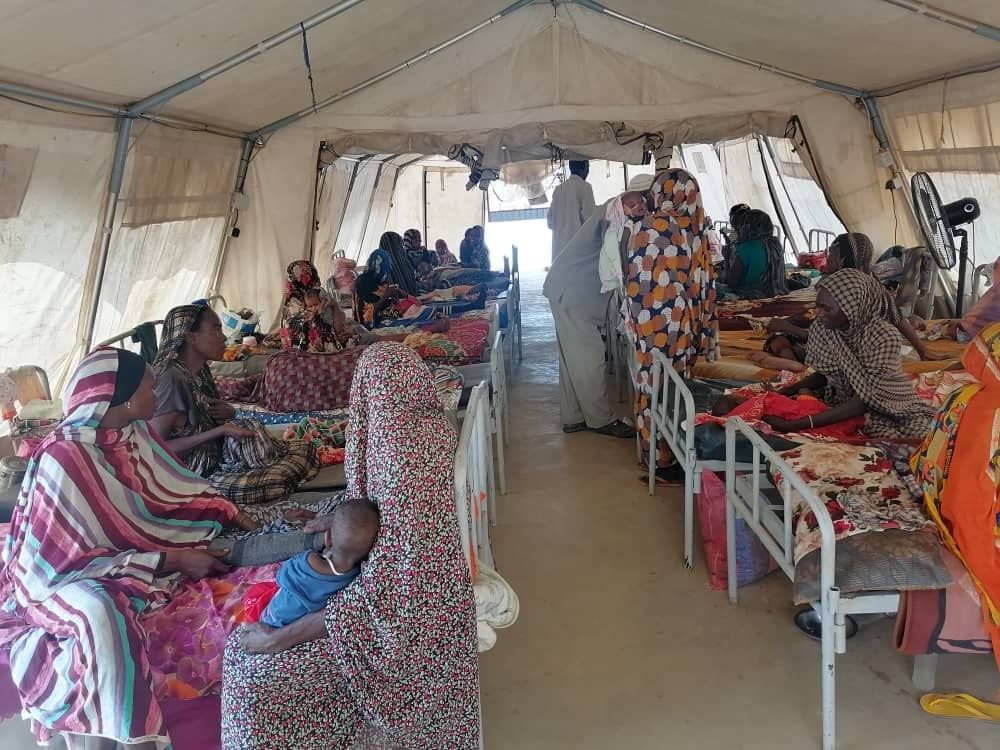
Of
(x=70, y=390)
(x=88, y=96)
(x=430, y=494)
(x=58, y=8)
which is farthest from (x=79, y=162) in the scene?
(x=430, y=494)

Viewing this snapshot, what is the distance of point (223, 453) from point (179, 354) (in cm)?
54

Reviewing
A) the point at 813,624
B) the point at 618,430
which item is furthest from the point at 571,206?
the point at 813,624

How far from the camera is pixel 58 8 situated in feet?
10.9

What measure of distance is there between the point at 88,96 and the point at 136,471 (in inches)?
122

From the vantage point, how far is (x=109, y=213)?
17.4ft

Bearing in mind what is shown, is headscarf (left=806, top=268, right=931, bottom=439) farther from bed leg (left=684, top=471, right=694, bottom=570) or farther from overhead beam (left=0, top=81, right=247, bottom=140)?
overhead beam (left=0, top=81, right=247, bottom=140)

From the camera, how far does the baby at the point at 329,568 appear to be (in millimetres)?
2061

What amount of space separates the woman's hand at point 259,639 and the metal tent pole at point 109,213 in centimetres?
391

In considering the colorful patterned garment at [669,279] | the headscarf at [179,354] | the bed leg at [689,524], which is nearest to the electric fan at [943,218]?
the colorful patterned garment at [669,279]

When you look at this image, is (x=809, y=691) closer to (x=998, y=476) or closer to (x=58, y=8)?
(x=998, y=476)

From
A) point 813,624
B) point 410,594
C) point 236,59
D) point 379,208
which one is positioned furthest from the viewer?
point 379,208

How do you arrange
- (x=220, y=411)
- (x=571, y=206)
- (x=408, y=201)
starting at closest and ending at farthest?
(x=220, y=411), (x=571, y=206), (x=408, y=201)

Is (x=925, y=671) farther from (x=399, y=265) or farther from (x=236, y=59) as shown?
(x=399, y=265)

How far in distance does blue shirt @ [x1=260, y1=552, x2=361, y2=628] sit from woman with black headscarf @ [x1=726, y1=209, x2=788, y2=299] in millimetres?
6444
